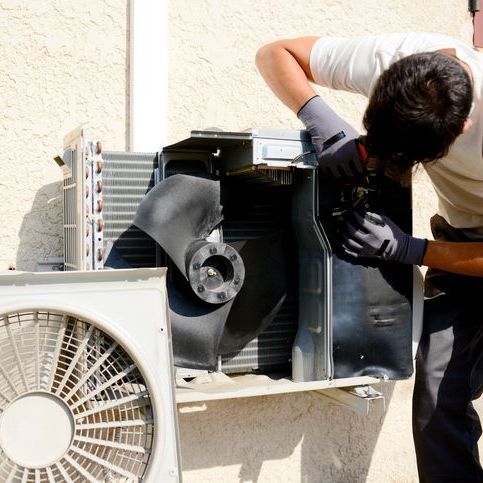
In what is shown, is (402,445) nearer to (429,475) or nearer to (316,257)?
(429,475)

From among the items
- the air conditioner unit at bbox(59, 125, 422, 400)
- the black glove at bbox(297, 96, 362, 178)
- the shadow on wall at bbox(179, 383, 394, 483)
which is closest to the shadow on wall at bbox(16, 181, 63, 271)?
the air conditioner unit at bbox(59, 125, 422, 400)

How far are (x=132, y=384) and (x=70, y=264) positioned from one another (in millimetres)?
637

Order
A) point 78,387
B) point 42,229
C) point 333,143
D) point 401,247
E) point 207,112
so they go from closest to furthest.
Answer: point 78,387 → point 333,143 → point 401,247 → point 42,229 → point 207,112

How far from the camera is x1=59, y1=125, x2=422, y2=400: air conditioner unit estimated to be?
2172mm

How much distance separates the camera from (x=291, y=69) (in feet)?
7.45

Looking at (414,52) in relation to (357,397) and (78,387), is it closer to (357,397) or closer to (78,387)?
(357,397)

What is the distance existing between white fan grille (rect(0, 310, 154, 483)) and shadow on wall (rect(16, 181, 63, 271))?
2.04 feet

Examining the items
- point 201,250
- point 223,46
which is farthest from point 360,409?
point 223,46

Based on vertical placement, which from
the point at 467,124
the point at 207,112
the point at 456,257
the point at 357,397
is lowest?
the point at 357,397

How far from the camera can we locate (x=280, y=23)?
293cm

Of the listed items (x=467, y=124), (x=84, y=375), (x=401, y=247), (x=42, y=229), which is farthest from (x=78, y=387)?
(x=467, y=124)

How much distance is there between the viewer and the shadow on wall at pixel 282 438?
107 inches

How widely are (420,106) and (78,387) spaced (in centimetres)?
114

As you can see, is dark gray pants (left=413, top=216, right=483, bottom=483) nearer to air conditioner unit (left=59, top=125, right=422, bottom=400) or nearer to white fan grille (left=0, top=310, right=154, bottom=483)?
air conditioner unit (left=59, top=125, right=422, bottom=400)
